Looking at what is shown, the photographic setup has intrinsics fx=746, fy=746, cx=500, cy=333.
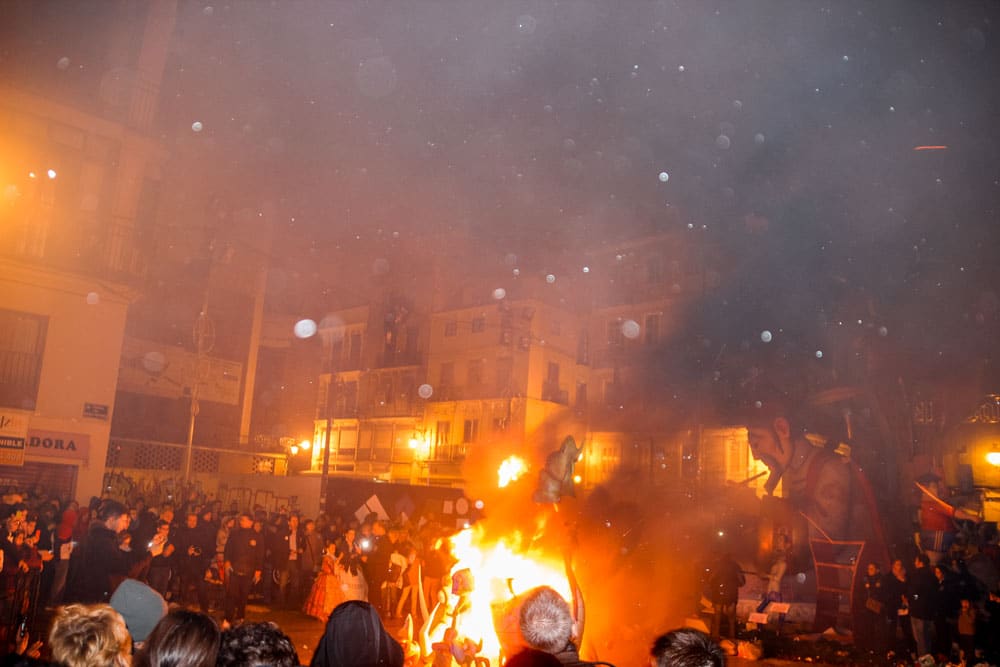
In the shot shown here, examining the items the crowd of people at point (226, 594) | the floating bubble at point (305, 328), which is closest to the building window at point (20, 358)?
the crowd of people at point (226, 594)

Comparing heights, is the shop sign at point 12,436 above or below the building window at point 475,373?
below

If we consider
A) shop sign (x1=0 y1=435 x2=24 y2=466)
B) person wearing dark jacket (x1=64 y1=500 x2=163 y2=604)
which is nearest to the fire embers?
person wearing dark jacket (x1=64 y1=500 x2=163 y2=604)

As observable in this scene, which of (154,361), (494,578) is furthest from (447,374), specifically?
(494,578)

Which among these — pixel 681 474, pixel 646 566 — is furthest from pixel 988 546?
pixel 681 474

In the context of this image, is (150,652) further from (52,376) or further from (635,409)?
(635,409)

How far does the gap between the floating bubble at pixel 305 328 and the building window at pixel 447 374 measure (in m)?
8.33

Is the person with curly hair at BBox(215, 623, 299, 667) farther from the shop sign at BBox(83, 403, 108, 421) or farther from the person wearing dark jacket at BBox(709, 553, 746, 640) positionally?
the shop sign at BBox(83, 403, 108, 421)

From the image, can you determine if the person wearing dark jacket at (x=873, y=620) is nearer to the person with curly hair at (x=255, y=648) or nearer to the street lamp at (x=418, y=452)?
the person with curly hair at (x=255, y=648)

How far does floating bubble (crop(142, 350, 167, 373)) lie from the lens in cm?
2748

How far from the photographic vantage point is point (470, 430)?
40.5m

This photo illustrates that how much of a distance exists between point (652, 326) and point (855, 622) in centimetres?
2389

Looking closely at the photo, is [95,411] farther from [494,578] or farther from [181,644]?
[181,644]

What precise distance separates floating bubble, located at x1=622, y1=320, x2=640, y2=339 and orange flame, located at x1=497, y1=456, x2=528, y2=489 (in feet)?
86.1

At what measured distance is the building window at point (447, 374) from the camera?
41938 millimetres
